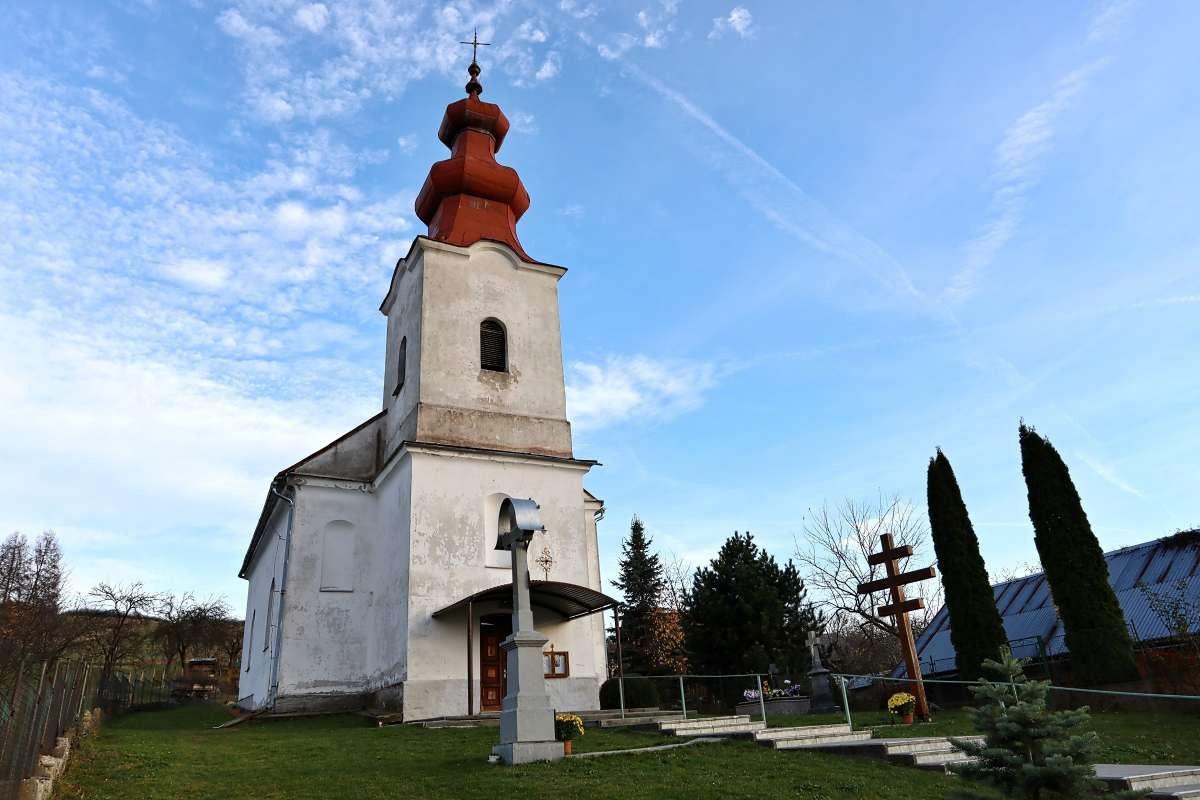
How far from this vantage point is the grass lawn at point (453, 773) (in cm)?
859

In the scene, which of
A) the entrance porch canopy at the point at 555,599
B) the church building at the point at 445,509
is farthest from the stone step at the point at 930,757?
the church building at the point at 445,509

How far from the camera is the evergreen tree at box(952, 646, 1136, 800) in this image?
5.86 metres

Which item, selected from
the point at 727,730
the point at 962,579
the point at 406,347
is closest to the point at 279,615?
the point at 406,347

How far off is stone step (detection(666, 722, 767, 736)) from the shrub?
10.9 ft

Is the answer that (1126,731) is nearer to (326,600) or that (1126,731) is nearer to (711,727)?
(711,727)

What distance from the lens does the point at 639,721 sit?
14617mm

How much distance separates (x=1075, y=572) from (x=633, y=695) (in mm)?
10696

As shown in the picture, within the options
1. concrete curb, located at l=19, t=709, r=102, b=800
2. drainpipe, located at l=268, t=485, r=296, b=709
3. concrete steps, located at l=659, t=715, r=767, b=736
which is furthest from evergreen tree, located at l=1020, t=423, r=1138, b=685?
concrete curb, located at l=19, t=709, r=102, b=800

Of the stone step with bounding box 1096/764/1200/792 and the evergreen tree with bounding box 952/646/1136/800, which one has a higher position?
the evergreen tree with bounding box 952/646/1136/800

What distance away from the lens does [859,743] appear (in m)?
10.9

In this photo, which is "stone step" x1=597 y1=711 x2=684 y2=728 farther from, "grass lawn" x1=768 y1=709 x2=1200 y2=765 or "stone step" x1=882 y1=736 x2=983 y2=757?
"stone step" x1=882 y1=736 x2=983 y2=757

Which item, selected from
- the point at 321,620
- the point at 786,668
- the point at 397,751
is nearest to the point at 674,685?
the point at 786,668

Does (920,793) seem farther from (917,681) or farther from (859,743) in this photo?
(917,681)

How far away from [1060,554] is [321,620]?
17507 millimetres
